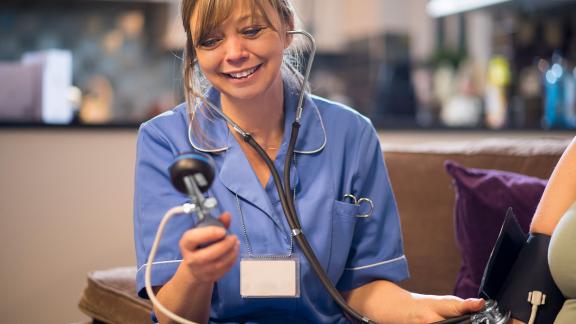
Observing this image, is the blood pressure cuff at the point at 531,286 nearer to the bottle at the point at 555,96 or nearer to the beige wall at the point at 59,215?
the beige wall at the point at 59,215

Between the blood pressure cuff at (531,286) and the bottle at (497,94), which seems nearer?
the blood pressure cuff at (531,286)

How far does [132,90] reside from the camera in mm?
4566

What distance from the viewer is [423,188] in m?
1.83

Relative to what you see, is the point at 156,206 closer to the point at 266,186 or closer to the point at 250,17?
the point at 266,186

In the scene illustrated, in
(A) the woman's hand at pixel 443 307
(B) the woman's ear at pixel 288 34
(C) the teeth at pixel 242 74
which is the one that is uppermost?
(B) the woman's ear at pixel 288 34

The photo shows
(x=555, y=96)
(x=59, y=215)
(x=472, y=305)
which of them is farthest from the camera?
(x=555, y=96)

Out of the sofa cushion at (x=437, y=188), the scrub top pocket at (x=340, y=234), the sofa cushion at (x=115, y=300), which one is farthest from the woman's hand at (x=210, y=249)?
the sofa cushion at (x=437, y=188)

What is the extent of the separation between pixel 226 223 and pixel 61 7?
3.89 m

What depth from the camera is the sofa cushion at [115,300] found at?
1.58 m

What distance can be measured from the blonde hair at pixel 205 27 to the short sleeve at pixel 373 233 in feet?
0.71

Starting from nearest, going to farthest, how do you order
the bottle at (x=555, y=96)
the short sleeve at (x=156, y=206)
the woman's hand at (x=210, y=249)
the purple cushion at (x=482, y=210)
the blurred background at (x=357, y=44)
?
the woman's hand at (x=210, y=249) → the short sleeve at (x=156, y=206) → the purple cushion at (x=482, y=210) → the bottle at (x=555, y=96) → the blurred background at (x=357, y=44)

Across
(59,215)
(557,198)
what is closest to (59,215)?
(59,215)

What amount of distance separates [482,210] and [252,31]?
72cm

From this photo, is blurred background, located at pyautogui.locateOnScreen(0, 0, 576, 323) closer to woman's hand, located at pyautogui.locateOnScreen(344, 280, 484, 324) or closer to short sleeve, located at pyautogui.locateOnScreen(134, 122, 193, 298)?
short sleeve, located at pyautogui.locateOnScreen(134, 122, 193, 298)
